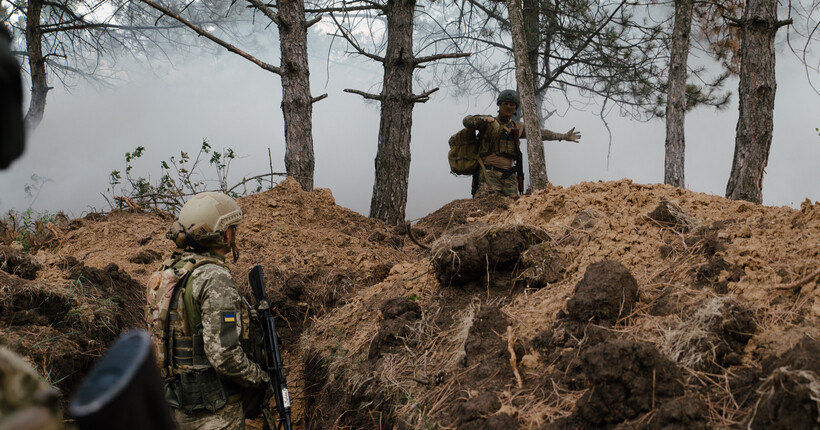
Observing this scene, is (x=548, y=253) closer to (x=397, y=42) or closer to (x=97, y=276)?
(x=97, y=276)

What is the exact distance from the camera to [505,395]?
2900mm

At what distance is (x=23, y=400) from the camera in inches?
40.4

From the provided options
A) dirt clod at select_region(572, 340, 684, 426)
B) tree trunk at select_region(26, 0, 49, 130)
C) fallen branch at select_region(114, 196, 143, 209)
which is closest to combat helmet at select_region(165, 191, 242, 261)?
dirt clod at select_region(572, 340, 684, 426)

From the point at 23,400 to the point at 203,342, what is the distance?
245 centimetres

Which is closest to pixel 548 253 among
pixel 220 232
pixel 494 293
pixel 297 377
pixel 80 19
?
pixel 494 293

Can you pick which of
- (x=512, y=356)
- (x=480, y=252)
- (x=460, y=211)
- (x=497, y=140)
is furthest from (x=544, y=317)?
(x=497, y=140)

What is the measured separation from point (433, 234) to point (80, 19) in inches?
380

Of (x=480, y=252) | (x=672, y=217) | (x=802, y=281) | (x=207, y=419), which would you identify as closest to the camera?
(x=802, y=281)

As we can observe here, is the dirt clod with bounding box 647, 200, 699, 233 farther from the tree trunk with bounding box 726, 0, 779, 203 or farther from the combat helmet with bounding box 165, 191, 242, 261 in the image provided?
the tree trunk with bounding box 726, 0, 779, 203

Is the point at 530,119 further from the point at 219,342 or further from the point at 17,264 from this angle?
the point at 17,264

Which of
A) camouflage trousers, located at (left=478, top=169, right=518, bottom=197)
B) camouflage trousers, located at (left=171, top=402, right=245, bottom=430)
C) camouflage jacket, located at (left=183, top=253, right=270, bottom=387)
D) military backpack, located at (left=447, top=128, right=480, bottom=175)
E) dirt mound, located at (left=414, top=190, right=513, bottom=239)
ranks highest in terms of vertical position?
military backpack, located at (left=447, top=128, right=480, bottom=175)

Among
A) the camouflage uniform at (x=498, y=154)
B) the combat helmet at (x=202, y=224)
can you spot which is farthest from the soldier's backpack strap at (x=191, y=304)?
the camouflage uniform at (x=498, y=154)

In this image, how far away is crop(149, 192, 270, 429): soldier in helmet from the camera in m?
3.33

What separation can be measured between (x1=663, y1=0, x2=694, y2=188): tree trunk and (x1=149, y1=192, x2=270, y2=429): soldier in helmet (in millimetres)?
7924
